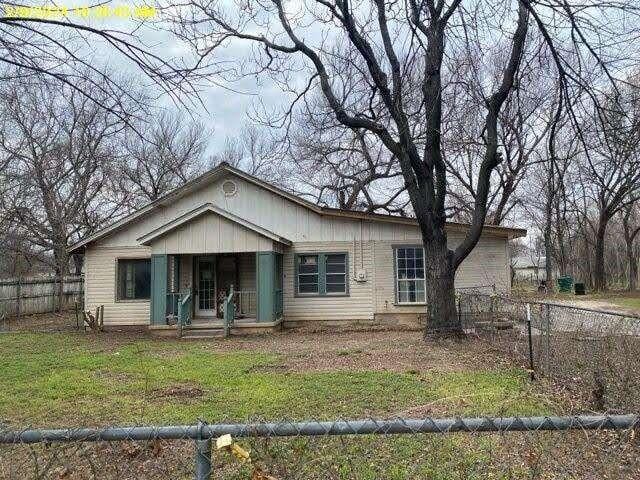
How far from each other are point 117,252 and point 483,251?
12119 mm

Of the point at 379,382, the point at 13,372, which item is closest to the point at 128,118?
the point at 379,382

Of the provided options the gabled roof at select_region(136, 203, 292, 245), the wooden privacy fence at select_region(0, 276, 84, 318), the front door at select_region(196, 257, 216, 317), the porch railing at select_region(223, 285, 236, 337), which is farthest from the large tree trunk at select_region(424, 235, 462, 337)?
the wooden privacy fence at select_region(0, 276, 84, 318)

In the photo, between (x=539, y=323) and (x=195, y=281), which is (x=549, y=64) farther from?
(x=195, y=281)

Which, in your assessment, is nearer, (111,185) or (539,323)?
(539,323)

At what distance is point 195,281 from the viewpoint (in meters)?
17.6

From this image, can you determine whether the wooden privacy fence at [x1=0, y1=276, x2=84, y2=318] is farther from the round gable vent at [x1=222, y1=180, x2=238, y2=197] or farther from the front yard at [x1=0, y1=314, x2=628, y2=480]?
the round gable vent at [x1=222, y1=180, x2=238, y2=197]

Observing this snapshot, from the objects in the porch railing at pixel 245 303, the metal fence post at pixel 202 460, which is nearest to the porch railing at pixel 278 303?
the porch railing at pixel 245 303

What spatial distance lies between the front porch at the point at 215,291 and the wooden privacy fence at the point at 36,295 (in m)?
8.15

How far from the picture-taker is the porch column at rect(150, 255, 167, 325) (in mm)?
15648

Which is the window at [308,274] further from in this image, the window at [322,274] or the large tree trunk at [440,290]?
the large tree trunk at [440,290]

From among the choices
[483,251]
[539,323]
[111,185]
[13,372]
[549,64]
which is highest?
[111,185]

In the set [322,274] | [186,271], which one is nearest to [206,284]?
[186,271]

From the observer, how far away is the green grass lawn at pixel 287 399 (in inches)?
165

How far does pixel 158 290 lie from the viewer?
51.9ft
